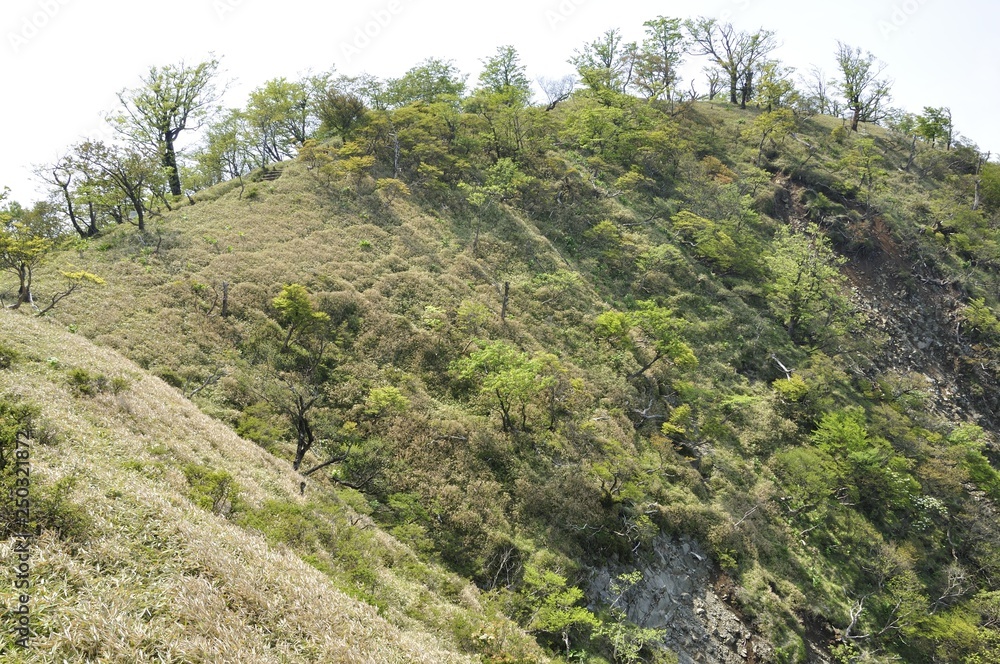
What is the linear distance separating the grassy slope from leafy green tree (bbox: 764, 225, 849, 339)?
31790 mm

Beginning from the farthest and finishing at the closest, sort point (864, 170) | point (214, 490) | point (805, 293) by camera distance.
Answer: point (864, 170) < point (805, 293) < point (214, 490)

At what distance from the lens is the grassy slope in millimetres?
5980

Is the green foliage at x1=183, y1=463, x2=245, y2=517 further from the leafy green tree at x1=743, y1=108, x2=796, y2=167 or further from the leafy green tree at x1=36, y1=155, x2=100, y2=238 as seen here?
the leafy green tree at x1=743, y1=108, x2=796, y2=167

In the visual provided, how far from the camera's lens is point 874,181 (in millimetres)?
46156

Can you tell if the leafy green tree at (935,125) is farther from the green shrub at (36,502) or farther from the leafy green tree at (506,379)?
the green shrub at (36,502)

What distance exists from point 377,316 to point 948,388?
41.4 metres

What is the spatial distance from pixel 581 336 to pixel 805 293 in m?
18.2

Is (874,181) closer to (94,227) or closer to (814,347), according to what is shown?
(814,347)

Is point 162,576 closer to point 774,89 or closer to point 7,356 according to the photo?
point 7,356

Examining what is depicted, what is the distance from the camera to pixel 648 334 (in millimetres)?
29312

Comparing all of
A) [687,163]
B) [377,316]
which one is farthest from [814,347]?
[377,316]

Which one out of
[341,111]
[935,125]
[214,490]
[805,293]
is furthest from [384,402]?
[935,125]

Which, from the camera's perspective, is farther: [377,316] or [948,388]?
[948,388]

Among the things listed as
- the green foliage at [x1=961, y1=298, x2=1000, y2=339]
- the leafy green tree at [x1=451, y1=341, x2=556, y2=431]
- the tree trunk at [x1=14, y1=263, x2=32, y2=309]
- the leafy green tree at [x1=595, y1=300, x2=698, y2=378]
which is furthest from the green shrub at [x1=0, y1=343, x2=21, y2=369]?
the green foliage at [x1=961, y1=298, x2=1000, y2=339]
